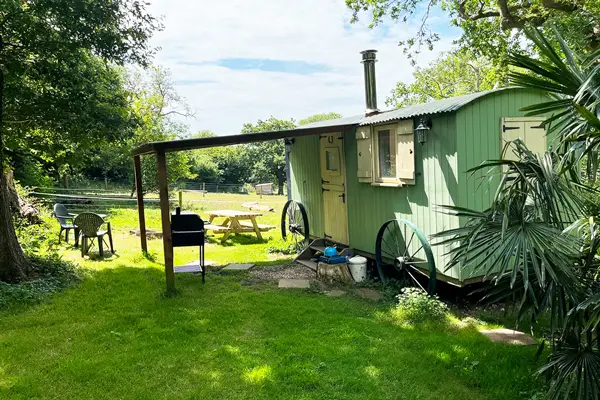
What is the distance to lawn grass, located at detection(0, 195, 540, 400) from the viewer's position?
299 cm

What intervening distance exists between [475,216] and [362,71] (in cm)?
487

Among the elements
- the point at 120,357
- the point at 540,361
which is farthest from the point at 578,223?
the point at 120,357

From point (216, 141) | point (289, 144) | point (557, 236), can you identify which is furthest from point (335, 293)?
point (289, 144)

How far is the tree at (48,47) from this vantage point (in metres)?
5.13

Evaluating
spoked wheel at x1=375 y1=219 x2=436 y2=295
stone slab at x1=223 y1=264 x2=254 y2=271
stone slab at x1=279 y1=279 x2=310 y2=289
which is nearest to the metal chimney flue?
spoked wheel at x1=375 y1=219 x2=436 y2=295

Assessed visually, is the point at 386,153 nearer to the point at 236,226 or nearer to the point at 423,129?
the point at 423,129

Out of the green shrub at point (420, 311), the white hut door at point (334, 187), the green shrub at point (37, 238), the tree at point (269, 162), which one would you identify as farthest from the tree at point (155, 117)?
the tree at point (269, 162)

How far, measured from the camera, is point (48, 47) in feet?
17.6

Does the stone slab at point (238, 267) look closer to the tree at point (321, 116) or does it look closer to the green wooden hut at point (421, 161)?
the green wooden hut at point (421, 161)

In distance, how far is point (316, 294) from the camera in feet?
17.4

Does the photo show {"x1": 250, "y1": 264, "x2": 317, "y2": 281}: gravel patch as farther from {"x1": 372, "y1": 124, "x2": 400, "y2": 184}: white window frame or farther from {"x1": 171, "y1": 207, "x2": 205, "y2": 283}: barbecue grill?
{"x1": 372, "y1": 124, "x2": 400, "y2": 184}: white window frame

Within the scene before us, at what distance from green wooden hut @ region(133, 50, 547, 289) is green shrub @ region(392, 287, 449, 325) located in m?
0.40

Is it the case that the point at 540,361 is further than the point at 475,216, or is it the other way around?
the point at 540,361

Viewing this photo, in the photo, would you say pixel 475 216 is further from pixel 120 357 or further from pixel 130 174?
pixel 130 174
